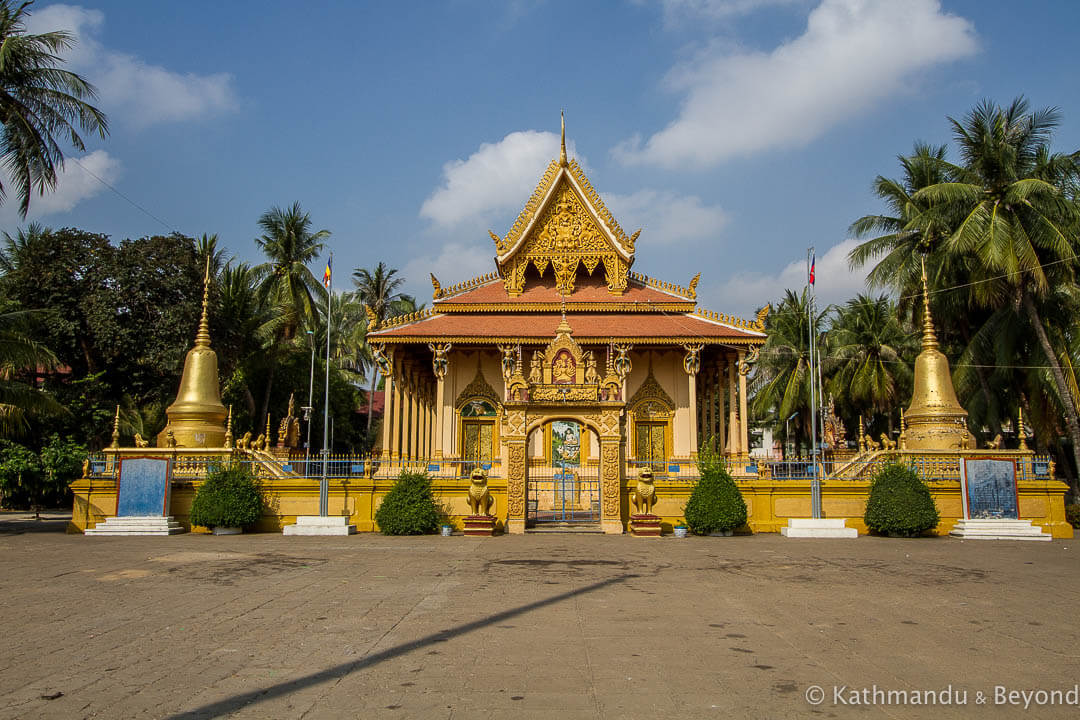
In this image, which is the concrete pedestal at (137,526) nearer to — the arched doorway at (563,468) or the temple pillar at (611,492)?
the arched doorway at (563,468)

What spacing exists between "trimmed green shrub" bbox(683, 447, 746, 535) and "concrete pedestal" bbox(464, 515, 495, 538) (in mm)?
4386

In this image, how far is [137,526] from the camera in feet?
55.1

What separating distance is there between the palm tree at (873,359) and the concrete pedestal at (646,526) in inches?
993

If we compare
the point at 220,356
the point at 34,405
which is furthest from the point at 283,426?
the point at 34,405

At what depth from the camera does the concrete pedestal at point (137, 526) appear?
1673 cm

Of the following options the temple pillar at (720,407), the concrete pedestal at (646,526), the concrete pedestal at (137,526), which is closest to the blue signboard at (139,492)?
the concrete pedestal at (137,526)

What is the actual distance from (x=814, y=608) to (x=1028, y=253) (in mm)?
19700

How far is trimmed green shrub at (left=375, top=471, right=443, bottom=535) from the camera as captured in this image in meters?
16.8

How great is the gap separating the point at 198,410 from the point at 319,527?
227 inches

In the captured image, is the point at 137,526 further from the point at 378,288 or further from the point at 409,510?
the point at 378,288

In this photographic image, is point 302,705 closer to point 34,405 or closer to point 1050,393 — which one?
point 34,405

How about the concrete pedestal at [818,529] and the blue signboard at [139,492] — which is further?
the blue signboard at [139,492]

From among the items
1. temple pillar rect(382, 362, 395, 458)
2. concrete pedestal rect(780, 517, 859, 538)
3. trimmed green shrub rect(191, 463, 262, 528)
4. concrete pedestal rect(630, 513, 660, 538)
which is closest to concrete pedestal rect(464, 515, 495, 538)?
concrete pedestal rect(630, 513, 660, 538)

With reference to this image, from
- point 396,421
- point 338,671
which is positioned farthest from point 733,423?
point 338,671
